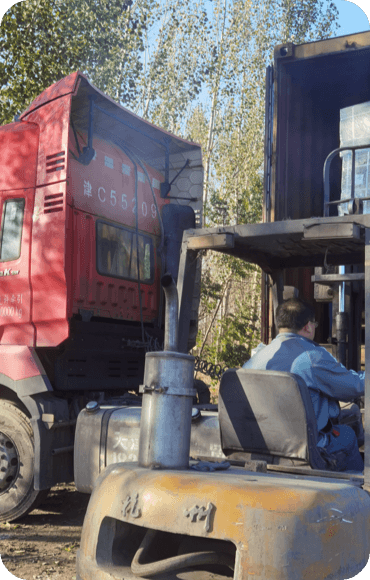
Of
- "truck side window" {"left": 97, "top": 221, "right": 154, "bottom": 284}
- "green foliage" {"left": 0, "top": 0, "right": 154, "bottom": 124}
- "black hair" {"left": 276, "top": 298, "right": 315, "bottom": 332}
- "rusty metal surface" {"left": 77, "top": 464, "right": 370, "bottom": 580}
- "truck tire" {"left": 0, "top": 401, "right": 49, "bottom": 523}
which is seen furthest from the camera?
"green foliage" {"left": 0, "top": 0, "right": 154, "bottom": 124}

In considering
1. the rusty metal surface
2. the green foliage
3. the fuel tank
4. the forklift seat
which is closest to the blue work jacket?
the forklift seat

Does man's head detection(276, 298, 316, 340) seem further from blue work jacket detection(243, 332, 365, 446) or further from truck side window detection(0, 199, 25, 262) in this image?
truck side window detection(0, 199, 25, 262)

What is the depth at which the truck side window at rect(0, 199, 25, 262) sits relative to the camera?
19.2 feet

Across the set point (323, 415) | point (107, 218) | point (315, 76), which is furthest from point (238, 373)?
point (315, 76)

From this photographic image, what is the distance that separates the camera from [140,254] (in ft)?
21.2

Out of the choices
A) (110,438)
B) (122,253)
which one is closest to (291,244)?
(110,438)

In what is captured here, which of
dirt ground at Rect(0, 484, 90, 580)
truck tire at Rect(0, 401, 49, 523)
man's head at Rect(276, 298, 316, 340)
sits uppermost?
man's head at Rect(276, 298, 316, 340)

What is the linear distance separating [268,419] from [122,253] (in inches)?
125

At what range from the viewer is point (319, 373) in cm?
358

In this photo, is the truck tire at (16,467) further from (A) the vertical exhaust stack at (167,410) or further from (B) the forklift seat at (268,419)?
(A) the vertical exhaust stack at (167,410)

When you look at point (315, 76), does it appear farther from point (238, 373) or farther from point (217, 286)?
point (217, 286)

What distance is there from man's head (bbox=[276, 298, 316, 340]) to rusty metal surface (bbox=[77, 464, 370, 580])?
108cm

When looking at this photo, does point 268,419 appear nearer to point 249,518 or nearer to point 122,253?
point 249,518

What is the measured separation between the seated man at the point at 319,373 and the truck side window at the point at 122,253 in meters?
2.44
